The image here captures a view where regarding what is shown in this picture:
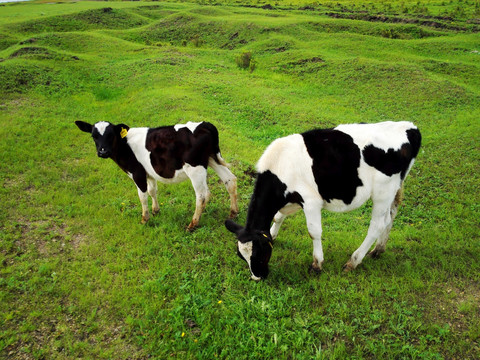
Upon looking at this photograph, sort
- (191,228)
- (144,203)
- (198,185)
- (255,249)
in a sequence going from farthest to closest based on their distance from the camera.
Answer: (144,203), (191,228), (198,185), (255,249)

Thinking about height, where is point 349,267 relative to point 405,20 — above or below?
below

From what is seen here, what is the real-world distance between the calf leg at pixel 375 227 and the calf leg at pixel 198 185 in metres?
3.28

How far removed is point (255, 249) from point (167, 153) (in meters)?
3.10

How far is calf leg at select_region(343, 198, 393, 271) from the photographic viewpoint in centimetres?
540

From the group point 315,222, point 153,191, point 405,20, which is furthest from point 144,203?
point 405,20

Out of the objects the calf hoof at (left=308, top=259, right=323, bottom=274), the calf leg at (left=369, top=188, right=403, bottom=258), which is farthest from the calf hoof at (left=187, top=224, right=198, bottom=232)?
the calf leg at (left=369, top=188, right=403, bottom=258)

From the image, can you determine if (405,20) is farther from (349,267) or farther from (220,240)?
(220,240)

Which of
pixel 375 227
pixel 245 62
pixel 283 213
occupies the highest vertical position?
pixel 245 62

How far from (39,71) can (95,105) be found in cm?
571

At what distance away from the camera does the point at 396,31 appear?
90.7ft

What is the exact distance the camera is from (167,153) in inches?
274

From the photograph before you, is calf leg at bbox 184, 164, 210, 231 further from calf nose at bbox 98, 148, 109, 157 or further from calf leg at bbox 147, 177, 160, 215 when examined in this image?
calf nose at bbox 98, 148, 109, 157

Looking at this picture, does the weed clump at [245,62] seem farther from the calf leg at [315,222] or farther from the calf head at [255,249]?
the calf head at [255,249]

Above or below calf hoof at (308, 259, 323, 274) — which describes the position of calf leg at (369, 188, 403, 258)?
above
